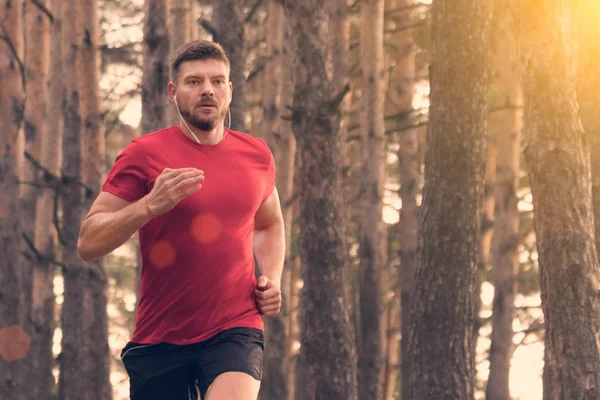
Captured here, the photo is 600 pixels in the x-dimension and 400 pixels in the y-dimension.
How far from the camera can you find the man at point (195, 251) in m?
4.41

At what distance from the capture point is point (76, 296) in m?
13.8

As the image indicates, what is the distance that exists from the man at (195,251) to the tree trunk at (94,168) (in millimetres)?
9331

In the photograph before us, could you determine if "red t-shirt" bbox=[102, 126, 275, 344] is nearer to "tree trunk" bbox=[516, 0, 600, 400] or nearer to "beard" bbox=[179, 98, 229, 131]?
"beard" bbox=[179, 98, 229, 131]

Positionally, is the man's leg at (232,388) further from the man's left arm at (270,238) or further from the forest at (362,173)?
the forest at (362,173)

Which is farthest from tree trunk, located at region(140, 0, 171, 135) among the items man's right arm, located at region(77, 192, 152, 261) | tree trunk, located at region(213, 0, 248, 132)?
man's right arm, located at region(77, 192, 152, 261)

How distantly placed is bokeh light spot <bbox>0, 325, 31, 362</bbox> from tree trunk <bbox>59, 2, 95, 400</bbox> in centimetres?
255

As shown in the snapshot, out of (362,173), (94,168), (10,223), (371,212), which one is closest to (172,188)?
(94,168)

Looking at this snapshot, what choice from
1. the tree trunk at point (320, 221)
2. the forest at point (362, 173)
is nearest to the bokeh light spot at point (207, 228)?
the forest at point (362, 173)

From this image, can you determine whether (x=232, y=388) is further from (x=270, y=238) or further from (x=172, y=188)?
(x=270, y=238)

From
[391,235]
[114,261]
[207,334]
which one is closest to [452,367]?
[207,334]

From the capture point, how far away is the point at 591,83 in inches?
437

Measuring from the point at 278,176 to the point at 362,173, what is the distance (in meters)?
1.89

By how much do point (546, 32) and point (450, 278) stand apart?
2482mm

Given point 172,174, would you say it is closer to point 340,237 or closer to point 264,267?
point 264,267
